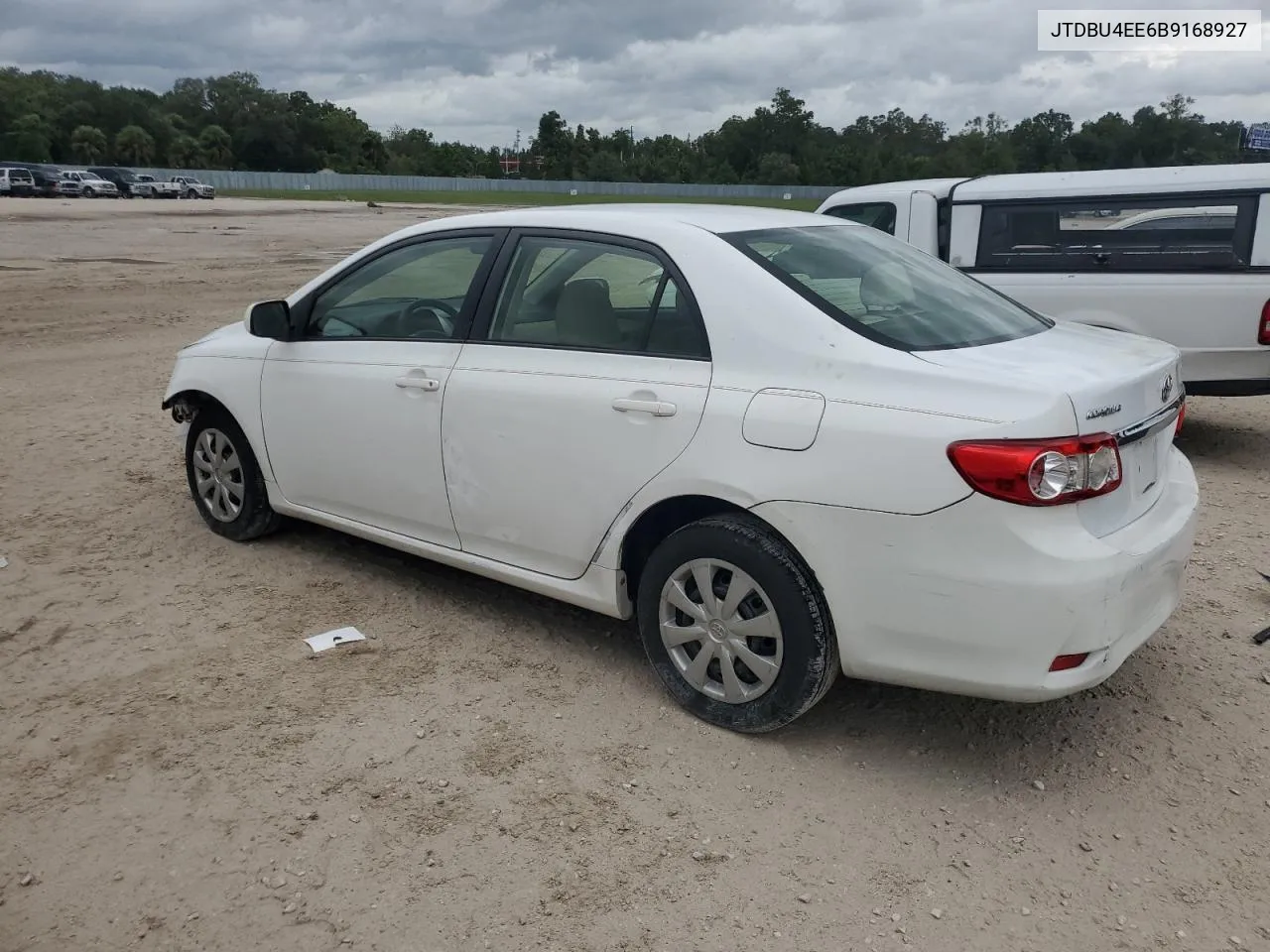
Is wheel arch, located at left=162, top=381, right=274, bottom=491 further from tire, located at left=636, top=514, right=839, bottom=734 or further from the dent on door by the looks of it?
the dent on door

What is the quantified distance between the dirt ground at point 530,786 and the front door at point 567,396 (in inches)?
22.6

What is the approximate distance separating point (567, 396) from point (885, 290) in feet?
3.81

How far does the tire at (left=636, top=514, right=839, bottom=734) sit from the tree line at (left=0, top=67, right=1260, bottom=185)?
238 ft

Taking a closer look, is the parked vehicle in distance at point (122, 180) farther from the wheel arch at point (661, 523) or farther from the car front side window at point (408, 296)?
the wheel arch at point (661, 523)

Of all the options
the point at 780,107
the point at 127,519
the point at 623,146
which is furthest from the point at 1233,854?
the point at 623,146

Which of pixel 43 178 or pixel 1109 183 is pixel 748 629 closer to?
pixel 1109 183

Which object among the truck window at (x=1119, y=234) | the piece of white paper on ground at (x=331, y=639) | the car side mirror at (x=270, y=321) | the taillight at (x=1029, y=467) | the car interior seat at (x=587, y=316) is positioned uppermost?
the truck window at (x=1119, y=234)

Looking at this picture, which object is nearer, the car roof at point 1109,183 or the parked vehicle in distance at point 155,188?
the car roof at point 1109,183

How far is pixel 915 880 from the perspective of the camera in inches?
114

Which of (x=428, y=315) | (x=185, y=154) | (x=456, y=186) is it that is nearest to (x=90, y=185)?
(x=456, y=186)

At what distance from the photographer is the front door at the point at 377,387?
430 centimetres

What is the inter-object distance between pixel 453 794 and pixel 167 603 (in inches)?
81.2

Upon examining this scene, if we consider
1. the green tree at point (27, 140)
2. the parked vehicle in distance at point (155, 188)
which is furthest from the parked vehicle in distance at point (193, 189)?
the green tree at point (27, 140)

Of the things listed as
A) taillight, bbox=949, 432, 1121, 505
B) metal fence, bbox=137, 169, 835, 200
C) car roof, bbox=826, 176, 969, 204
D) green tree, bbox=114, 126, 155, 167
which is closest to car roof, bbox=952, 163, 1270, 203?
car roof, bbox=826, 176, 969, 204
